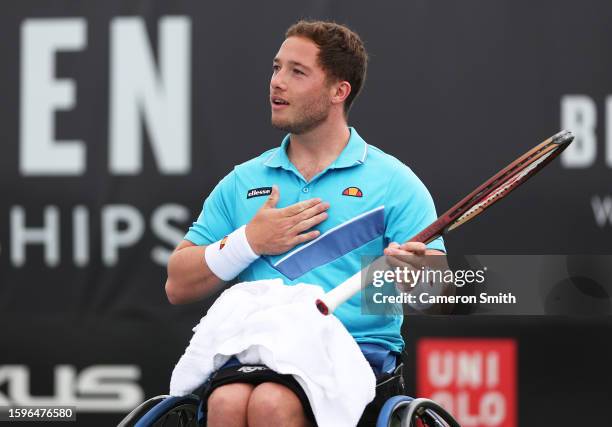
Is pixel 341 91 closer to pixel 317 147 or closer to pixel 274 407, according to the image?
pixel 317 147

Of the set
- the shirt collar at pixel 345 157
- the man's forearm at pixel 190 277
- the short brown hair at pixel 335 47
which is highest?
the short brown hair at pixel 335 47

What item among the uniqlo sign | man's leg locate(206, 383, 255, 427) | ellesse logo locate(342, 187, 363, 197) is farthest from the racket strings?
the uniqlo sign

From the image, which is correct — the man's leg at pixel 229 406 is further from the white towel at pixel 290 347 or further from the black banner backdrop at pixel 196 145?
the black banner backdrop at pixel 196 145

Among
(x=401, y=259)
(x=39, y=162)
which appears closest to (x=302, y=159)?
(x=401, y=259)

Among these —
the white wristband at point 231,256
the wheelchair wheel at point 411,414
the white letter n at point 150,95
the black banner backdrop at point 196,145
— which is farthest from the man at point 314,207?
the white letter n at point 150,95

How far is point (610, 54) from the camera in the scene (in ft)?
14.9

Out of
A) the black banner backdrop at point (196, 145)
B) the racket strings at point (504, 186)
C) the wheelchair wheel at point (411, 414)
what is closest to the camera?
the wheelchair wheel at point (411, 414)

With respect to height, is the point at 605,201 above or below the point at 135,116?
below

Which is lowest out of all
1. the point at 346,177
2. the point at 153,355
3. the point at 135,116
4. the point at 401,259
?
the point at 153,355

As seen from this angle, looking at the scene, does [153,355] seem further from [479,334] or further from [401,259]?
[401,259]

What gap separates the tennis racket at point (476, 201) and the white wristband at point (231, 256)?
0.26 metres

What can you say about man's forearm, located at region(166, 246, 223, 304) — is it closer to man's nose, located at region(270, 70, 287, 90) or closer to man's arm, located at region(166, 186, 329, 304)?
man's arm, located at region(166, 186, 329, 304)

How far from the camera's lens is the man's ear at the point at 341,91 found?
3312mm

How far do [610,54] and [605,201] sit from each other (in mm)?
584
